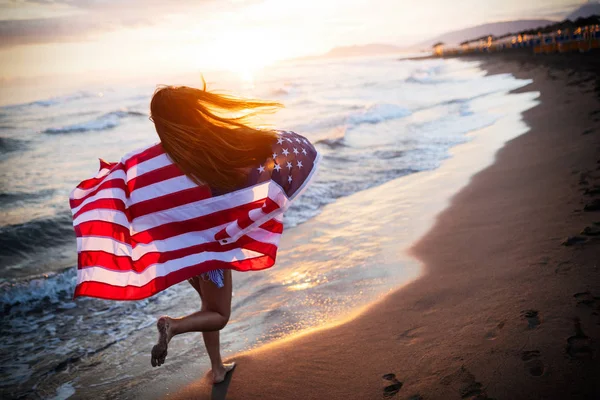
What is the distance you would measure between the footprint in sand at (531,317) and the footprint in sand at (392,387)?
90 centimetres

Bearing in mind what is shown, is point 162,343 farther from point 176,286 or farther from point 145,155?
point 176,286

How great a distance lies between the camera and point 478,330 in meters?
2.84

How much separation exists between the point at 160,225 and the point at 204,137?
62 cm

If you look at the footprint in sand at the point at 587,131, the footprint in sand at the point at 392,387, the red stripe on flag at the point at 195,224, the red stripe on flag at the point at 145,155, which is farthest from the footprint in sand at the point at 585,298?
the footprint in sand at the point at 587,131

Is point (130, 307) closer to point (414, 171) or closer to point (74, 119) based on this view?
point (414, 171)

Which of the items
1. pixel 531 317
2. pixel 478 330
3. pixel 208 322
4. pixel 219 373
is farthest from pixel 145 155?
pixel 531 317

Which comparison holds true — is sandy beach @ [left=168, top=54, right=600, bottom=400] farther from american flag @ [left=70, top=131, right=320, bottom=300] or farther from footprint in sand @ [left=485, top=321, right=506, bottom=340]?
american flag @ [left=70, top=131, right=320, bottom=300]

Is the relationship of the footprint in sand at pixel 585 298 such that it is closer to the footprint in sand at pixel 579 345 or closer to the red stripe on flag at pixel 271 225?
the footprint in sand at pixel 579 345

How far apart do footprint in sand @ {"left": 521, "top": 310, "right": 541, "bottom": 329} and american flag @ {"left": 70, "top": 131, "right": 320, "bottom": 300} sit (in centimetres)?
172

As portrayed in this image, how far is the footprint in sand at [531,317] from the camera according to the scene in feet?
8.82

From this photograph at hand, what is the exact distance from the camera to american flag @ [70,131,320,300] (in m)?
2.68

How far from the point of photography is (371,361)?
113 inches

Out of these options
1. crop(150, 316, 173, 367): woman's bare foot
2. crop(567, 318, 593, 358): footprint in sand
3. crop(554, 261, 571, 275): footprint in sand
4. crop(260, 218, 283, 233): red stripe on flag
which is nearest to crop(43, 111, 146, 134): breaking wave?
crop(260, 218, 283, 233): red stripe on flag

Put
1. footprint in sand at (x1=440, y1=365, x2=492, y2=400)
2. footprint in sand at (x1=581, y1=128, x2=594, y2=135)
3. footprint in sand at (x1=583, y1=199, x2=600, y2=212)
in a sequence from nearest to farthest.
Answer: footprint in sand at (x1=440, y1=365, x2=492, y2=400) → footprint in sand at (x1=583, y1=199, x2=600, y2=212) → footprint in sand at (x1=581, y1=128, x2=594, y2=135)
